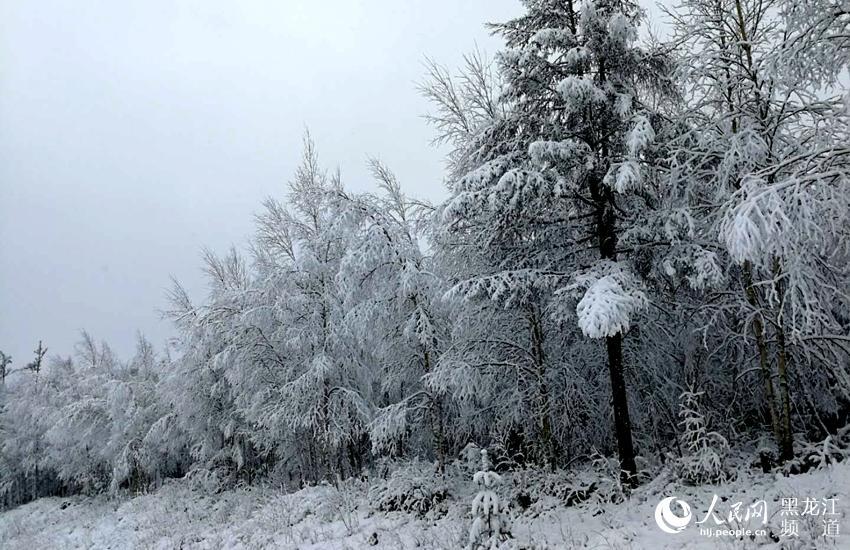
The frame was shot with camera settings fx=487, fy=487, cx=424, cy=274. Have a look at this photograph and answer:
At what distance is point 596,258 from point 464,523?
5.99m

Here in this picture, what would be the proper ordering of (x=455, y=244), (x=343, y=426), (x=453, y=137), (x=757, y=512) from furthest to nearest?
(x=343, y=426) → (x=453, y=137) → (x=455, y=244) → (x=757, y=512)

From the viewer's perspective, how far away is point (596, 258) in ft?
34.8

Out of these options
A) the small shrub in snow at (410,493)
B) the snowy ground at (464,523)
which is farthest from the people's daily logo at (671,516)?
the small shrub in snow at (410,493)

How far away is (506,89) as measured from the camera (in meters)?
9.84

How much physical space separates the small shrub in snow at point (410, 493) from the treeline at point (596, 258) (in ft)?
3.70

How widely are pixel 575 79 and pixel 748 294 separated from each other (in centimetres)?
507

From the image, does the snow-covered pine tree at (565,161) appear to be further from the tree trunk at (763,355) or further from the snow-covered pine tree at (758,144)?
the tree trunk at (763,355)

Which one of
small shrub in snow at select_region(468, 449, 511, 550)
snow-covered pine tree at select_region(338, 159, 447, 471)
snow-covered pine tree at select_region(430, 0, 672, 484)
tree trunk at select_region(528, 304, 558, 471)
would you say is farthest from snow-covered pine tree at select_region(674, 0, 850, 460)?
snow-covered pine tree at select_region(338, 159, 447, 471)

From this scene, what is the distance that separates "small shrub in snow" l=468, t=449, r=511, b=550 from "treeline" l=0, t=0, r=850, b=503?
2675mm

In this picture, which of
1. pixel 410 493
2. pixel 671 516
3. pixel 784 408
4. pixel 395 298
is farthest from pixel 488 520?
pixel 395 298

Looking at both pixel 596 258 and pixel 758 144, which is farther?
pixel 596 258

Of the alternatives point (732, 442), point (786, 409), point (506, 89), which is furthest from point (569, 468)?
point (506, 89)

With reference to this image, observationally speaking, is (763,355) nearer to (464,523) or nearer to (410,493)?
(464,523)

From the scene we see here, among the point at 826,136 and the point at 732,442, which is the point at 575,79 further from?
the point at 732,442
